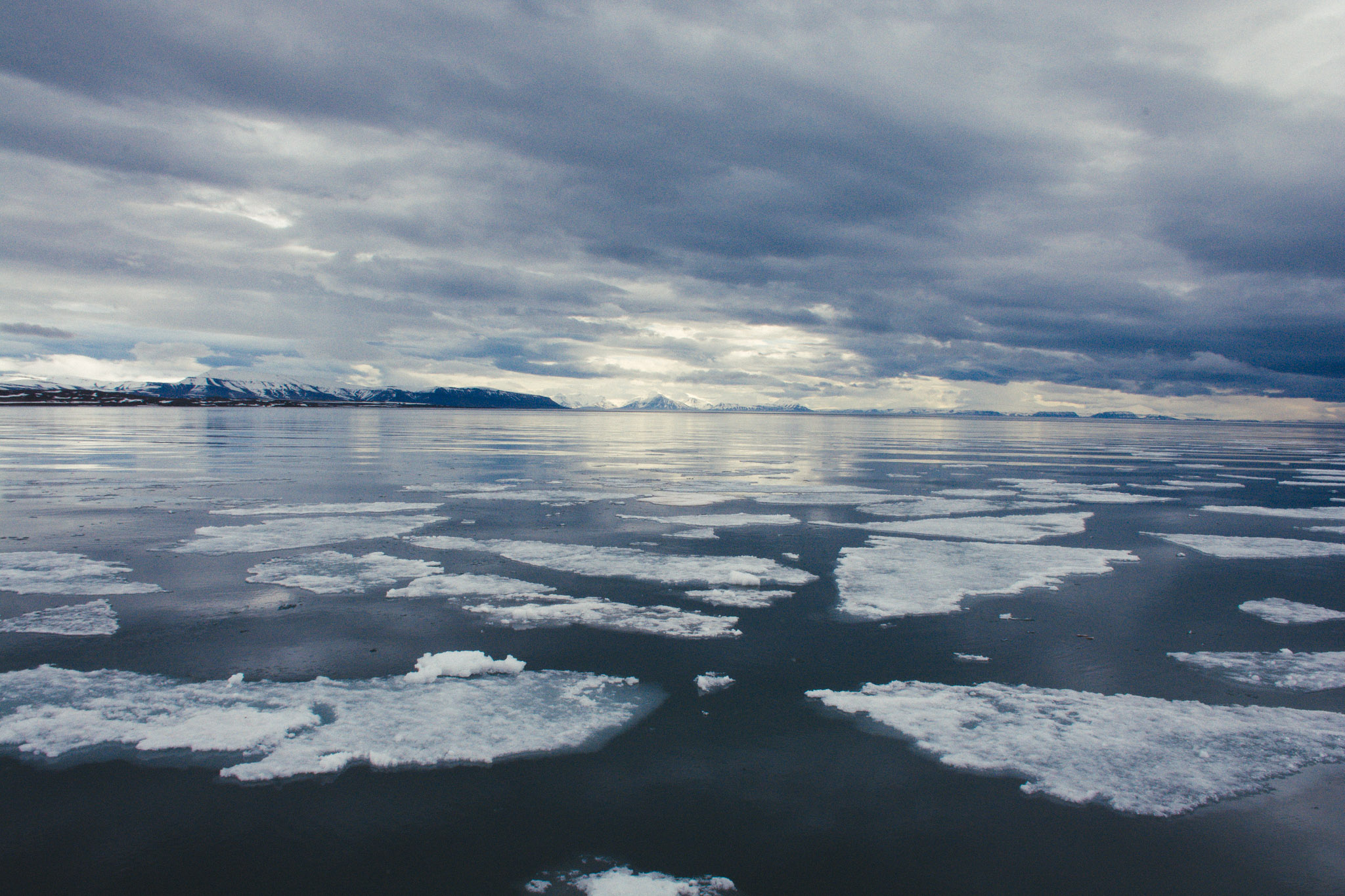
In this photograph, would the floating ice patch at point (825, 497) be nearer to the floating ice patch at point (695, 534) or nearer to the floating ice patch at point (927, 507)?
the floating ice patch at point (927, 507)

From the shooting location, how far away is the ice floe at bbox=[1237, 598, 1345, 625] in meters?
8.26

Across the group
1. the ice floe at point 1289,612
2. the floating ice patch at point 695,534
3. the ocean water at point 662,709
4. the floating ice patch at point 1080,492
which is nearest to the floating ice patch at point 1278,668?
the ocean water at point 662,709

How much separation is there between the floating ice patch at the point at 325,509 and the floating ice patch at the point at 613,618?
7.48m

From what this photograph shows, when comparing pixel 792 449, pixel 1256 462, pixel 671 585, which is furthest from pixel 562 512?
pixel 1256 462

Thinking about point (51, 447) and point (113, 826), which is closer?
point (113, 826)

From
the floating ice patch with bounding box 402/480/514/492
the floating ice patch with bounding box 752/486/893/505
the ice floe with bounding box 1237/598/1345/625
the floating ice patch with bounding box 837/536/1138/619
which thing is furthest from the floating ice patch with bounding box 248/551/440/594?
the ice floe with bounding box 1237/598/1345/625

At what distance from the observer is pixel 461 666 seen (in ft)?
21.0

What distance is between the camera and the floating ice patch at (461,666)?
6.30 meters

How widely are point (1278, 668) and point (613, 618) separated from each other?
6361mm

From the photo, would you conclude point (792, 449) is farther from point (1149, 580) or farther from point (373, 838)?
point (373, 838)

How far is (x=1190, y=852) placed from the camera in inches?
160

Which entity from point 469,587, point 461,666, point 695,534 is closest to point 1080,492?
point 695,534

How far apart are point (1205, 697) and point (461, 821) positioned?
5971 millimetres

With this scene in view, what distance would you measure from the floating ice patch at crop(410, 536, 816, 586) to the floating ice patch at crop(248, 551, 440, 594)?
3.78ft
